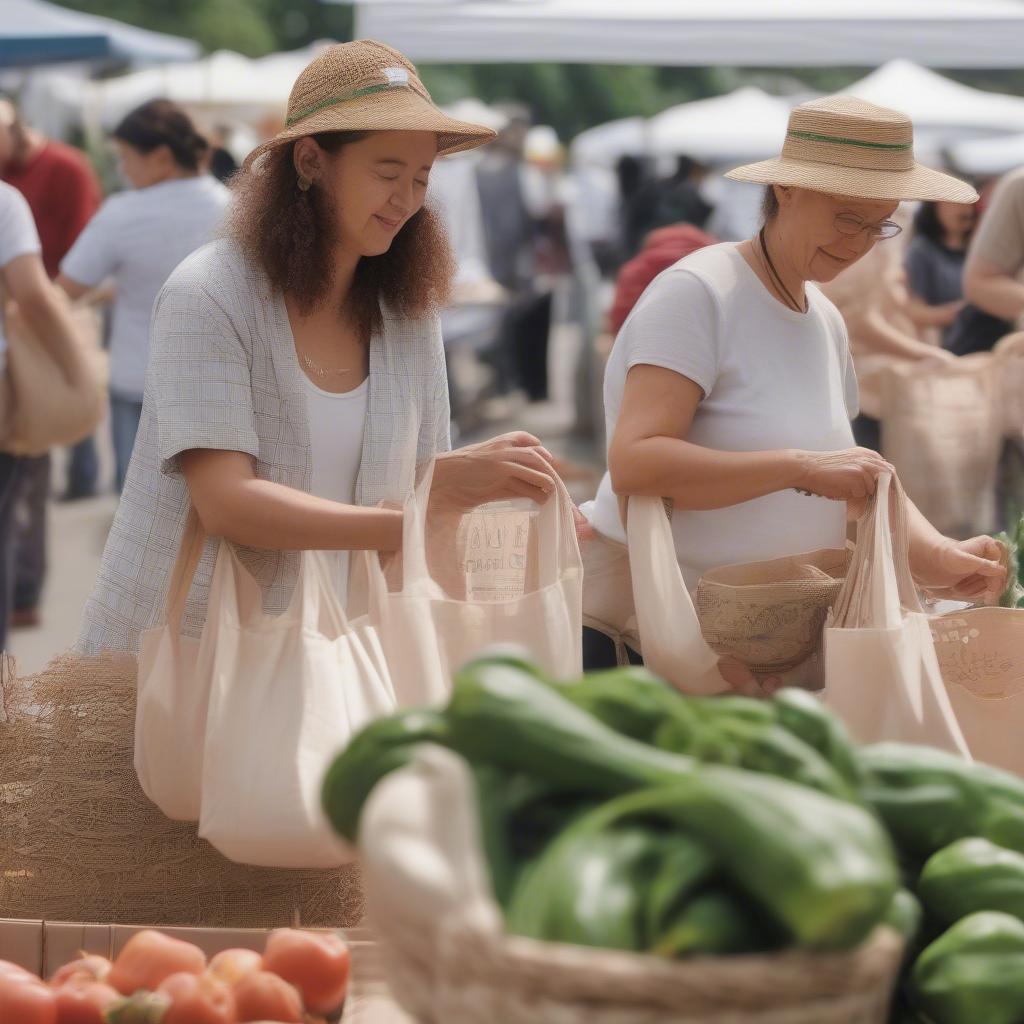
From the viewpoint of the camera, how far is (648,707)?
4.27 feet

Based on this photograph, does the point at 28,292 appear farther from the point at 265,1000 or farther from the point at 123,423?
the point at 265,1000

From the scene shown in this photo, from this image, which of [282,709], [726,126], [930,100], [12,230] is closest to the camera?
[282,709]

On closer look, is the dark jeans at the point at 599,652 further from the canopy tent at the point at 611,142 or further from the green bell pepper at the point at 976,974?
the canopy tent at the point at 611,142

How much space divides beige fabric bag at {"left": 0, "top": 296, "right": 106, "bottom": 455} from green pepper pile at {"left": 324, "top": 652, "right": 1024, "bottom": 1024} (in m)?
3.46

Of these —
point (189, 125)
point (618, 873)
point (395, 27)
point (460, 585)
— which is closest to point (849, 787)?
point (618, 873)

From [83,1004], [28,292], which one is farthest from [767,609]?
[28,292]

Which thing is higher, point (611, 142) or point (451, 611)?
point (611, 142)

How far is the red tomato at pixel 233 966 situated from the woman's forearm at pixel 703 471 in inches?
37.2

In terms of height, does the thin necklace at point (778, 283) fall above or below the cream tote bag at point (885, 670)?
above

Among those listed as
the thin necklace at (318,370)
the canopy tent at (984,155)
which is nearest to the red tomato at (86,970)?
the thin necklace at (318,370)

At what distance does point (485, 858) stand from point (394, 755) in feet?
0.49

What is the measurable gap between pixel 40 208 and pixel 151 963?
5.32 metres

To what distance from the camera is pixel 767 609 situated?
2.45 metres

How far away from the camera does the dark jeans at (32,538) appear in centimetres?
620
